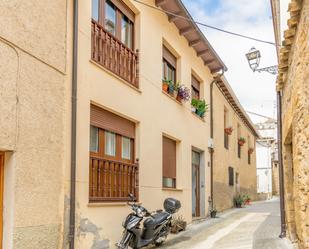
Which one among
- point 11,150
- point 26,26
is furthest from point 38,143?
point 26,26

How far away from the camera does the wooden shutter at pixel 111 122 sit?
8.52 metres

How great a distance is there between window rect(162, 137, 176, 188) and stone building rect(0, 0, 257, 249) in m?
0.03

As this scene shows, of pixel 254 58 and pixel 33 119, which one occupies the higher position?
pixel 254 58

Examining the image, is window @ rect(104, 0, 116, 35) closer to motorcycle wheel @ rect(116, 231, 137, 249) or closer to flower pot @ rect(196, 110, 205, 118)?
motorcycle wheel @ rect(116, 231, 137, 249)

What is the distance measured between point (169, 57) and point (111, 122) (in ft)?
15.6

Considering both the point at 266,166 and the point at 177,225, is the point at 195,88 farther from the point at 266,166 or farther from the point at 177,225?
the point at 266,166

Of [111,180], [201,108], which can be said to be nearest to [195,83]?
[201,108]

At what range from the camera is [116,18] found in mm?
9805

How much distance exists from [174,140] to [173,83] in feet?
5.59

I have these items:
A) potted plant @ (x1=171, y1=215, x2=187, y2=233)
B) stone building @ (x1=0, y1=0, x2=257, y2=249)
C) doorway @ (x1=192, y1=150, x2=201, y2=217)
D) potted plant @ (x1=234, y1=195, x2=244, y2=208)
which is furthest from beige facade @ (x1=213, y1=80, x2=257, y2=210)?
potted plant @ (x1=171, y1=215, x2=187, y2=233)

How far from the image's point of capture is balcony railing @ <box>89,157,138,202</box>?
27.3 ft

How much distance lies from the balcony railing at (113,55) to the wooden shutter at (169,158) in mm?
2853

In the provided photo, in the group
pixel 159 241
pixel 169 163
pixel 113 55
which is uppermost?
pixel 113 55

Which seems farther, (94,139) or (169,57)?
(169,57)
